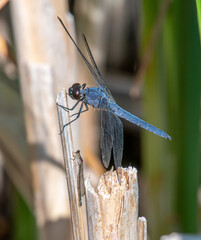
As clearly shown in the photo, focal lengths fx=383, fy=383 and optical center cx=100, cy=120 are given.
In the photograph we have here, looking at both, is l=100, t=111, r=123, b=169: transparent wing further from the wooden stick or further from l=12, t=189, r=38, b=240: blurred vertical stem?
l=12, t=189, r=38, b=240: blurred vertical stem

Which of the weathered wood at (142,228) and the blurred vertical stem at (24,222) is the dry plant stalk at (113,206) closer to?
the weathered wood at (142,228)

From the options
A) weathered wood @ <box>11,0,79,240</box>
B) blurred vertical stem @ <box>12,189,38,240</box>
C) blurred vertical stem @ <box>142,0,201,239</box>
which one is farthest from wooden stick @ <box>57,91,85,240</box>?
blurred vertical stem @ <box>12,189,38,240</box>

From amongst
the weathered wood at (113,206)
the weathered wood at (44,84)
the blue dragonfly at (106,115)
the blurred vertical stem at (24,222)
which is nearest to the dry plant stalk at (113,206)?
the weathered wood at (113,206)

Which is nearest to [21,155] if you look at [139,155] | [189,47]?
[189,47]

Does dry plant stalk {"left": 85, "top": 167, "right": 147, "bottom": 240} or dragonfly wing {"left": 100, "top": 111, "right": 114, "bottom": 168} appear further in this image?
dragonfly wing {"left": 100, "top": 111, "right": 114, "bottom": 168}

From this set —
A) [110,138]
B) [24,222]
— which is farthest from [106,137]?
[24,222]

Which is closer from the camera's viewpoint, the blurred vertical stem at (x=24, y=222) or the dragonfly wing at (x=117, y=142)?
the dragonfly wing at (x=117, y=142)

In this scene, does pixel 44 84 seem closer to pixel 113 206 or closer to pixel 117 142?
pixel 117 142
